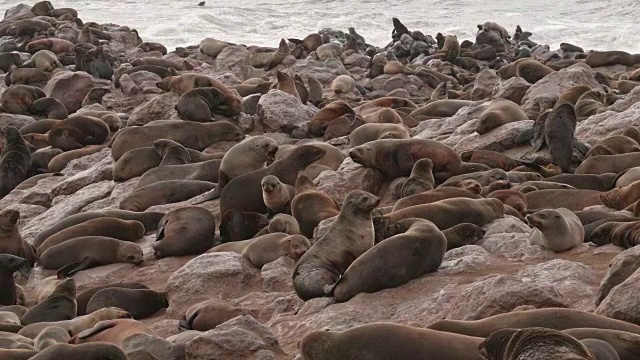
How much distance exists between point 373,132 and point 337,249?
448 cm

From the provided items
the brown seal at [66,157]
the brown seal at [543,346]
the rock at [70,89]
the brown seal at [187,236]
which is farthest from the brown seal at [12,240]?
the rock at [70,89]

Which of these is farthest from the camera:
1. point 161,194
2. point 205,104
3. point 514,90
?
point 514,90

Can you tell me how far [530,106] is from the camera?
43.6ft

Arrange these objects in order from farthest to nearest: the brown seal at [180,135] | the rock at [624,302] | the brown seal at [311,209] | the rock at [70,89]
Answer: the rock at [70,89], the brown seal at [180,135], the brown seal at [311,209], the rock at [624,302]

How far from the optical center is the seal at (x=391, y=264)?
6.55 meters

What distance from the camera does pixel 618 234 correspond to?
7047 millimetres

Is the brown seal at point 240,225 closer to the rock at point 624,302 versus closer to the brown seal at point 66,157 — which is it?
the rock at point 624,302

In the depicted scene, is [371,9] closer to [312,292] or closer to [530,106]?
[530,106]

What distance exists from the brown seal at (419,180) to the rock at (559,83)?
430cm

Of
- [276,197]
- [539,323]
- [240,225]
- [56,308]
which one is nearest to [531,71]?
[276,197]

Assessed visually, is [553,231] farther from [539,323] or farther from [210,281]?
[210,281]

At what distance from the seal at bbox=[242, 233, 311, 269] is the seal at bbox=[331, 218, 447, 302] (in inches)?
46.5

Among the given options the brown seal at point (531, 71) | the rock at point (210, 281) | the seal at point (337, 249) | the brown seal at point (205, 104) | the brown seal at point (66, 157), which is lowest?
the brown seal at point (66, 157)

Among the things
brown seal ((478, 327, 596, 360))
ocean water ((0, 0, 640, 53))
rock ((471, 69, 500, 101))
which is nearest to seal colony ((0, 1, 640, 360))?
brown seal ((478, 327, 596, 360))
